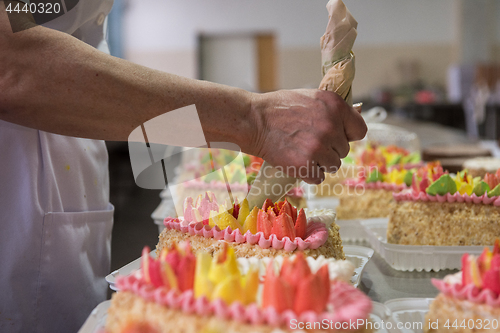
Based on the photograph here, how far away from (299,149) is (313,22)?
9372 mm

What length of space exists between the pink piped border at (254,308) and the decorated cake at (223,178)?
599 millimetres

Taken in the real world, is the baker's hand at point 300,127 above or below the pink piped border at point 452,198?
above

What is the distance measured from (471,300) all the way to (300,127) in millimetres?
455

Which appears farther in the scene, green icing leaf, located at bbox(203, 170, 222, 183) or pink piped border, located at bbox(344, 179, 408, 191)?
pink piped border, located at bbox(344, 179, 408, 191)

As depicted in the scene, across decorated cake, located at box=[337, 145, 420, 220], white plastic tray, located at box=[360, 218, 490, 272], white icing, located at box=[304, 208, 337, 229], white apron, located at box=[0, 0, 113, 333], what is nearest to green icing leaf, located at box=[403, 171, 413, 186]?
decorated cake, located at box=[337, 145, 420, 220]

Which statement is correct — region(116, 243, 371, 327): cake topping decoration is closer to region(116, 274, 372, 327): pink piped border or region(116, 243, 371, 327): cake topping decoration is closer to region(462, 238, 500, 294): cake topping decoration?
region(116, 274, 372, 327): pink piped border

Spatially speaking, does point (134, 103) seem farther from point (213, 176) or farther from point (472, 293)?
point (213, 176)

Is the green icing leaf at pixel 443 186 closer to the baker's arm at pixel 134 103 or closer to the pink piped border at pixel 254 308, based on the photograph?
the baker's arm at pixel 134 103

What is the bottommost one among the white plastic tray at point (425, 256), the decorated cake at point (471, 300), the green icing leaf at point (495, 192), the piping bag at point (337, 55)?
the white plastic tray at point (425, 256)

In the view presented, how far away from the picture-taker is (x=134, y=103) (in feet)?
2.83

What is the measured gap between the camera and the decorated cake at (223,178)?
1.46m

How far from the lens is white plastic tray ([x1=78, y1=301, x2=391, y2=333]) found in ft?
2.74

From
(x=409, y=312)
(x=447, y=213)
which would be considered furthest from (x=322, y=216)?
(x=447, y=213)

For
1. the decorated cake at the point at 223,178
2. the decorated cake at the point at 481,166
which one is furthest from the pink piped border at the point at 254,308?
the decorated cake at the point at 481,166
